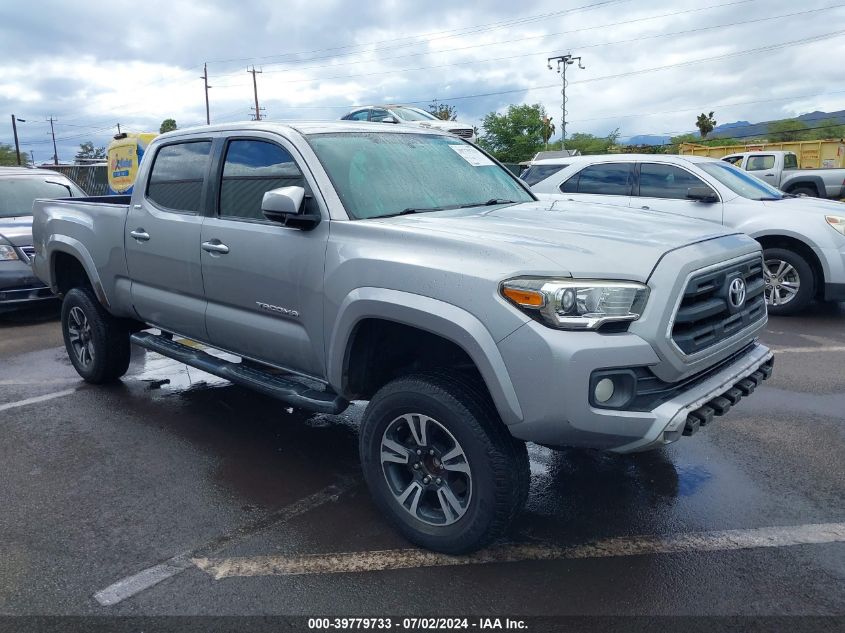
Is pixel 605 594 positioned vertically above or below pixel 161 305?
below

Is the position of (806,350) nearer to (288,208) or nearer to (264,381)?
(264,381)

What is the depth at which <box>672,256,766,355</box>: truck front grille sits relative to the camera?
9.65ft

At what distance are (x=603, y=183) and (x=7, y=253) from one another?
713 cm

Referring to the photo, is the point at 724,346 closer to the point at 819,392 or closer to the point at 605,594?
the point at 605,594

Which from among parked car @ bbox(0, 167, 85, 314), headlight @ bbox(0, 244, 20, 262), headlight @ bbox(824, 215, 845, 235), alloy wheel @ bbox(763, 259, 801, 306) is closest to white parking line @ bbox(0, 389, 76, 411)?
parked car @ bbox(0, 167, 85, 314)

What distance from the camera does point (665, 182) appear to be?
8.27 meters

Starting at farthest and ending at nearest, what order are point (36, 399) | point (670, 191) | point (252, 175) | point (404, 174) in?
point (670, 191)
point (36, 399)
point (252, 175)
point (404, 174)

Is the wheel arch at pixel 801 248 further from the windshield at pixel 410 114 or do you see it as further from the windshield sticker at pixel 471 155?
the windshield at pixel 410 114

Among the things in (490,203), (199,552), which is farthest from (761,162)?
(199,552)

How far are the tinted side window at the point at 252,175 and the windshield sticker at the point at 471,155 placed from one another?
3.88 ft

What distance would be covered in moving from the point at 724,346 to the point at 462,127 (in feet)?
54.4

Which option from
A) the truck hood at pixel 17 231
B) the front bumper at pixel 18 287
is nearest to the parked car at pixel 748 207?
the front bumper at pixel 18 287

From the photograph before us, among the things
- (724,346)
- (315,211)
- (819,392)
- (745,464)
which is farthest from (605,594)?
(819,392)

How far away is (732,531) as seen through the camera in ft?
11.1
